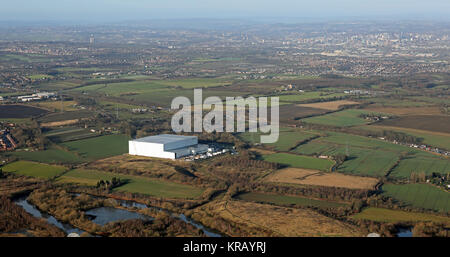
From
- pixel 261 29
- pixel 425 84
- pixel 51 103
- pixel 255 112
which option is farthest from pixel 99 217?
pixel 261 29

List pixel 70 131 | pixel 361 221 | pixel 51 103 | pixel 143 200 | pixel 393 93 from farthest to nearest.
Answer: pixel 393 93
pixel 51 103
pixel 70 131
pixel 143 200
pixel 361 221

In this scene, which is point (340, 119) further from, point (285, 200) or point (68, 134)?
point (285, 200)

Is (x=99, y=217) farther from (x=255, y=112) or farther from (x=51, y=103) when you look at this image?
(x=51, y=103)

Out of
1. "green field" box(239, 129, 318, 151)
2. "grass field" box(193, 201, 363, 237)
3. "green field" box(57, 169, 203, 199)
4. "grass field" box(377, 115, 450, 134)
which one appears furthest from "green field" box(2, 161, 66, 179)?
"grass field" box(377, 115, 450, 134)

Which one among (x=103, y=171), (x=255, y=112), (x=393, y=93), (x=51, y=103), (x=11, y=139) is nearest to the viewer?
(x=103, y=171)

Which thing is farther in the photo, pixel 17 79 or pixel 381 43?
pixel 381 43

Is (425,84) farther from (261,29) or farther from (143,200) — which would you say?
(261,29)
